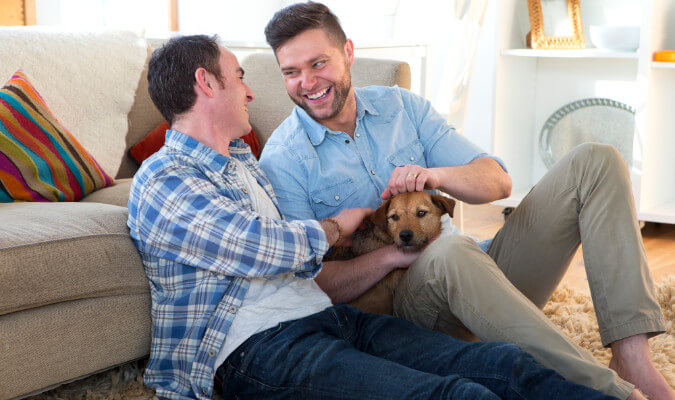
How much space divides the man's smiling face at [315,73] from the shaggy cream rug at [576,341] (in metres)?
0.88

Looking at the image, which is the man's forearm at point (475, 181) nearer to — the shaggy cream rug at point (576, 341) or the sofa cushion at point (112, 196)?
the shaggy cream rug at point (576, 341)

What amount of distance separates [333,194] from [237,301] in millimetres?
531

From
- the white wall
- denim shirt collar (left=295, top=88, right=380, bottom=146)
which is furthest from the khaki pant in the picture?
the white wall

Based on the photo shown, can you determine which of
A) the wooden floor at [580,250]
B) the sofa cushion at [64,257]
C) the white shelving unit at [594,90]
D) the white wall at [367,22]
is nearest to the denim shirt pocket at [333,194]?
the sofa cushion at [64,257]

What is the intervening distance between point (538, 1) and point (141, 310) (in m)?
2.99

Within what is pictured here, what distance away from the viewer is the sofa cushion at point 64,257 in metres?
1.58

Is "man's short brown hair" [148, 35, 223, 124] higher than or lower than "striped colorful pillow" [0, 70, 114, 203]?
higher

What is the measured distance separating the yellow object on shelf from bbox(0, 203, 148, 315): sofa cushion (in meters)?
2.83

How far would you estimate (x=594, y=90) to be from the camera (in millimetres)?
4199

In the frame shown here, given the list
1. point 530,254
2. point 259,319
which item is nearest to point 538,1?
point 530,254

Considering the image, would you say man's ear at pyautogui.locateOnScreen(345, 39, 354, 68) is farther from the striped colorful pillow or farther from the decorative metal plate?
the decorative metal plate

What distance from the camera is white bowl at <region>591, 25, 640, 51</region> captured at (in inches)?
144

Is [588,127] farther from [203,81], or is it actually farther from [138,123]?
[203,81]

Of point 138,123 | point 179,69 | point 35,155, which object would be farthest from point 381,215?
point 138,123
